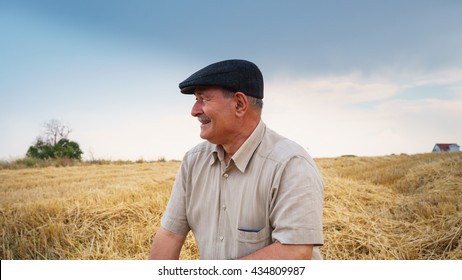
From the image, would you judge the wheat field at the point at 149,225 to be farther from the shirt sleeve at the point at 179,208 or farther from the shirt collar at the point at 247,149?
the shirt collar at the point at 247,149

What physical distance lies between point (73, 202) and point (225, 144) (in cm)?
349

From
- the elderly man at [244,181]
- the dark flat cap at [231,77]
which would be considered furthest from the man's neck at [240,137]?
the dark flat cap at [231,77]

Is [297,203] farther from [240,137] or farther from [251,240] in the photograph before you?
[240,137]

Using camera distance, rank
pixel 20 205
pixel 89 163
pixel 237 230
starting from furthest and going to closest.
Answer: pixel 89 163
pixel 20 205
pixel 237 230

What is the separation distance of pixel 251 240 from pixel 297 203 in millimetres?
288

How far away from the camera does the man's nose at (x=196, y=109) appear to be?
1.77 m

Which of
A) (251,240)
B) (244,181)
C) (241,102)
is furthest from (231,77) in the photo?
(251,240)

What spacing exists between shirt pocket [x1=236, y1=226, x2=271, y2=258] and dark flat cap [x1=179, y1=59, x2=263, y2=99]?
611 mm

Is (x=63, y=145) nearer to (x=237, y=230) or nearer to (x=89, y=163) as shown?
(x=89, y=163)

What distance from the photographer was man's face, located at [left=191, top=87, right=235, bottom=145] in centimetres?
171

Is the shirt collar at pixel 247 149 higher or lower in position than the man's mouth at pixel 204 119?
lower

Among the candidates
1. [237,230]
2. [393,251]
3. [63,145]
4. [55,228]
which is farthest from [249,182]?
[63,145]

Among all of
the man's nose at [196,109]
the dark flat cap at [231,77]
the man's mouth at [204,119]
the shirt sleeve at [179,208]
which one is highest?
the dark flat cap at [231,77]

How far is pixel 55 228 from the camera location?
3834 mm
